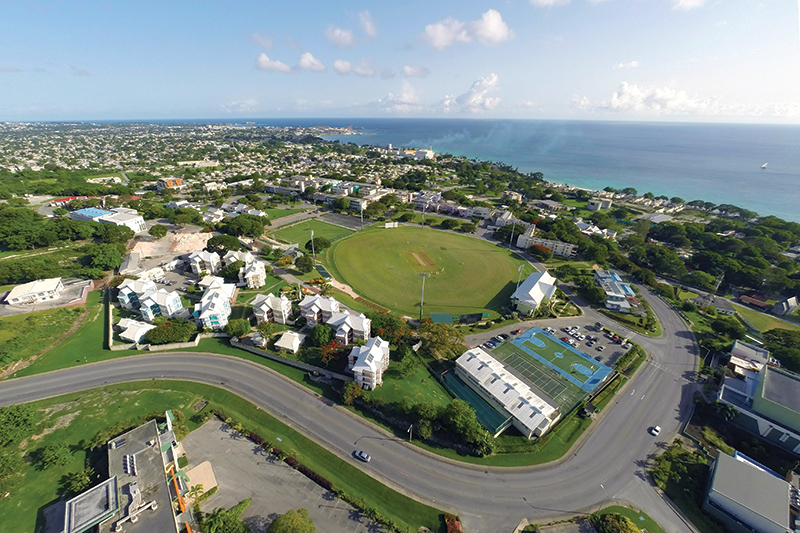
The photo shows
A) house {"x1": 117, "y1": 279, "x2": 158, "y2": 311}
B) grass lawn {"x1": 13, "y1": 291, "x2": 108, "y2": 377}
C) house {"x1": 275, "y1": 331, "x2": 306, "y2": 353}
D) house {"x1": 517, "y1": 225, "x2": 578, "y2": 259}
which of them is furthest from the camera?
house {"x1": 517, "y1": 225, "x2": 578, "y2": 259}

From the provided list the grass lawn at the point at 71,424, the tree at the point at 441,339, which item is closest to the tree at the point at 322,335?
the tree at the point at 441,339

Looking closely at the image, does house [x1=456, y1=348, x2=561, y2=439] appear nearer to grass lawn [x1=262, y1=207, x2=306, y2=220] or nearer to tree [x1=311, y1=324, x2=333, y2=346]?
tree [x1=311, y1=324, x2=333, y2=346]

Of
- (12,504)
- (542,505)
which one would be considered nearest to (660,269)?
(542,505)

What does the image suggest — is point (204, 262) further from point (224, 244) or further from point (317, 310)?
point (317, 310)

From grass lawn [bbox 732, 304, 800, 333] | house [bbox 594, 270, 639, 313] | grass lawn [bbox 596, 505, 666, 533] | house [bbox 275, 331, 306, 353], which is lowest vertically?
grass lawn [bbox 596, 505, 666, 533]

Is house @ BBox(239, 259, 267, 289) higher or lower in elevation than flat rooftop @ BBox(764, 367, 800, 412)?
higher

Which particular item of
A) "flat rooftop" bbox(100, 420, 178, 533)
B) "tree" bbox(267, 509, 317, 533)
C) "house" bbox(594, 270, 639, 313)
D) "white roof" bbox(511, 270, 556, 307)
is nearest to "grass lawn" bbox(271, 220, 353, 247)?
"white roof" bbox(511, 270, 556, 307)
